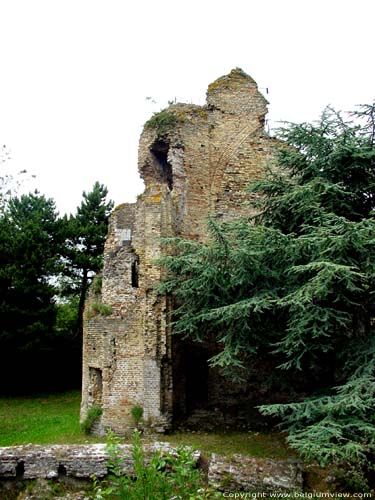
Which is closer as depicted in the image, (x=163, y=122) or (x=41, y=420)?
(x=163, y=122)

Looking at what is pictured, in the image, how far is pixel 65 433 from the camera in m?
16.1

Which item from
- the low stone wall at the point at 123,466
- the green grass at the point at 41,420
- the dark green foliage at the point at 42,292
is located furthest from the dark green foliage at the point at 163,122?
the low stone wall at the point at 123,466

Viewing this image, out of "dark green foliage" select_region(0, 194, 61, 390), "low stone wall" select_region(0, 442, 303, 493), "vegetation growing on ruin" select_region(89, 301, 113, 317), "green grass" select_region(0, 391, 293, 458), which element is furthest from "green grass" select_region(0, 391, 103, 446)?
"vegetation growing on ruin" select_region(89, 301, 113, 317)

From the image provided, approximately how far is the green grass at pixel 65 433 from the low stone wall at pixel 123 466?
4.85ft

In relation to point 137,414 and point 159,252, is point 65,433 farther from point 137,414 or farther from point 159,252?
point 159,252

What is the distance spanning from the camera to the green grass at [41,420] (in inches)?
609

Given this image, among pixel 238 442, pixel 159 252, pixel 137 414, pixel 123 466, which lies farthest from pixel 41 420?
pixel 123 466

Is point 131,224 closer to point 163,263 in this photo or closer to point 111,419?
point 163,263

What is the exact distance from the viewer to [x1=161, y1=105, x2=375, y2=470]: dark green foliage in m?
10.3

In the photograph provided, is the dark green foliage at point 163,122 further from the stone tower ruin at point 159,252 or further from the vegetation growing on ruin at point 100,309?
the vegetation growing on ruin at point 100,309

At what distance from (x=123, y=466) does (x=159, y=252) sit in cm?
624

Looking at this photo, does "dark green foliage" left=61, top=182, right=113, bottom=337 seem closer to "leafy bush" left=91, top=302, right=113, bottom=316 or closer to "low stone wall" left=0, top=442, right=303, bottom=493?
"leafy bush" left=91, top=302, right=113, bottom=316

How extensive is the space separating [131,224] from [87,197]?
14945mm

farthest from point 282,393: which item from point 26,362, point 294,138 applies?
point 26,362
